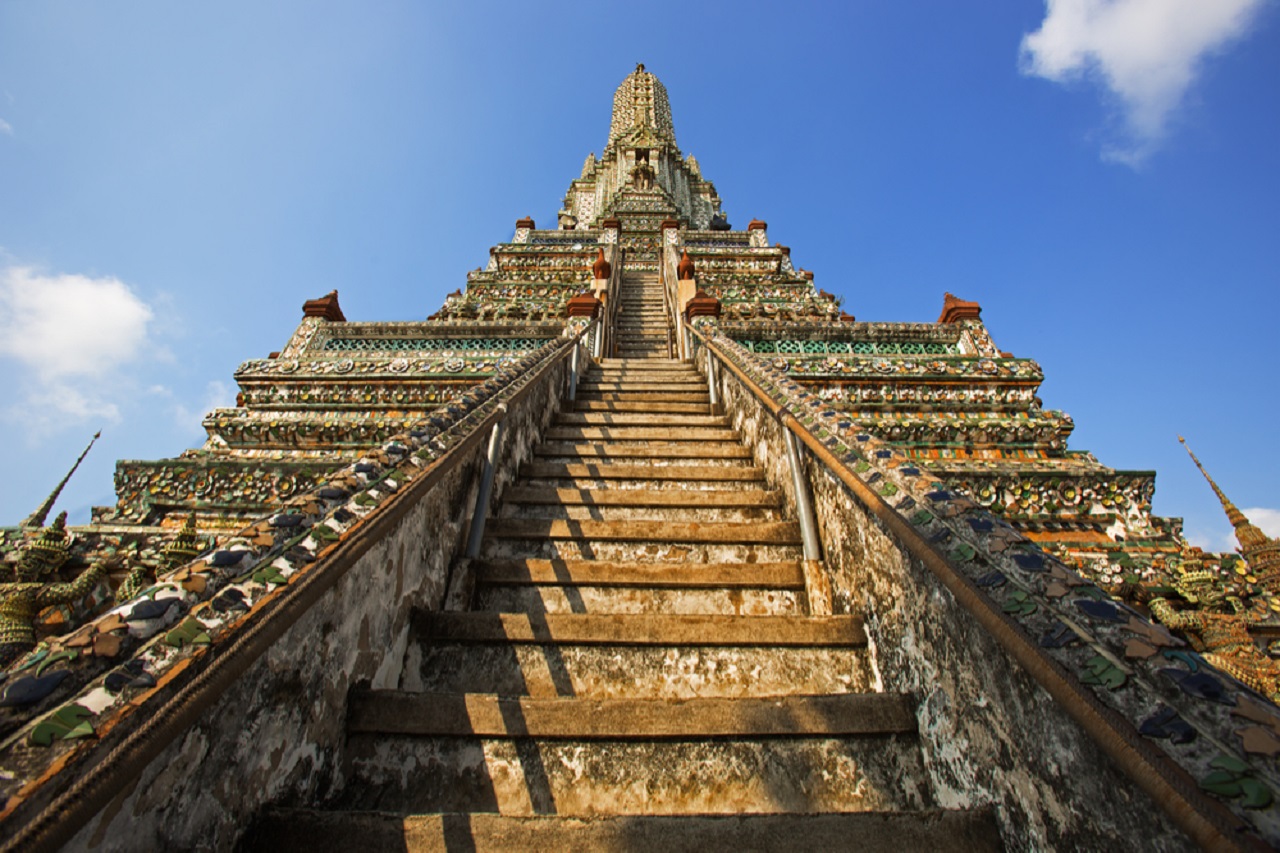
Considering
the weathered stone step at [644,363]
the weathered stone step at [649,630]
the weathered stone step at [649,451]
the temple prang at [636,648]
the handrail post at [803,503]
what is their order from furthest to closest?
the weathered stone step at [644,363], the weathered stone step at [649,451], the handrail post at [803,503], the weathered stone step at [649,630], the temple prang at [636,648]

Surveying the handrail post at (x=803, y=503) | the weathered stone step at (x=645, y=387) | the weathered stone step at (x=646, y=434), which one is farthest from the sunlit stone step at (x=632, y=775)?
the weathered stone step at (x=645, y=387)

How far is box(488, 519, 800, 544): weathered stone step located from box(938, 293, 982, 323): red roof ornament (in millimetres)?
5778

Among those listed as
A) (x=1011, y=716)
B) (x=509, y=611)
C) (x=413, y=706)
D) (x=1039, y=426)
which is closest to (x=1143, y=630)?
(x=1011, y=716)

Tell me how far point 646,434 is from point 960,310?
17.2 ft

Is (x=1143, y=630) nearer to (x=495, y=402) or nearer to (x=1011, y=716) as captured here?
(x=1011, y=716)

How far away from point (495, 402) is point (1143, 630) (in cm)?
311

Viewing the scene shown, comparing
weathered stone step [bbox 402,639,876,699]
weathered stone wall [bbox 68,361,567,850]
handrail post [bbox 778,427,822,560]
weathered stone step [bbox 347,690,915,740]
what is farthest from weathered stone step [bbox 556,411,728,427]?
weathered stone step [bbox 347,690,915,740]

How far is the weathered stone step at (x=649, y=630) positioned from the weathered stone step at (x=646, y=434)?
263 cm

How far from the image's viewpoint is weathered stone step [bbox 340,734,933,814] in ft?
5.90

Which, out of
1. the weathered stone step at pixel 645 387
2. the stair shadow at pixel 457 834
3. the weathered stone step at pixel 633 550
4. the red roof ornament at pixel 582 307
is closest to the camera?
the stair shadow at pixel 457 834

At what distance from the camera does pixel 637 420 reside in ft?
17.7

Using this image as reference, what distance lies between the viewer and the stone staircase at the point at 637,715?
152 centimetres

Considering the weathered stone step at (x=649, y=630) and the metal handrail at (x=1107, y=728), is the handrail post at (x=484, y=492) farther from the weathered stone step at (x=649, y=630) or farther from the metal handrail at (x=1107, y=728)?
the metal handrail at (x=1107, y=728)

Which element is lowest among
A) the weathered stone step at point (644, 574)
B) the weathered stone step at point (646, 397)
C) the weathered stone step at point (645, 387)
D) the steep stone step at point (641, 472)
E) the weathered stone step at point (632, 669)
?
the weathered stone step at point (632, 669)
